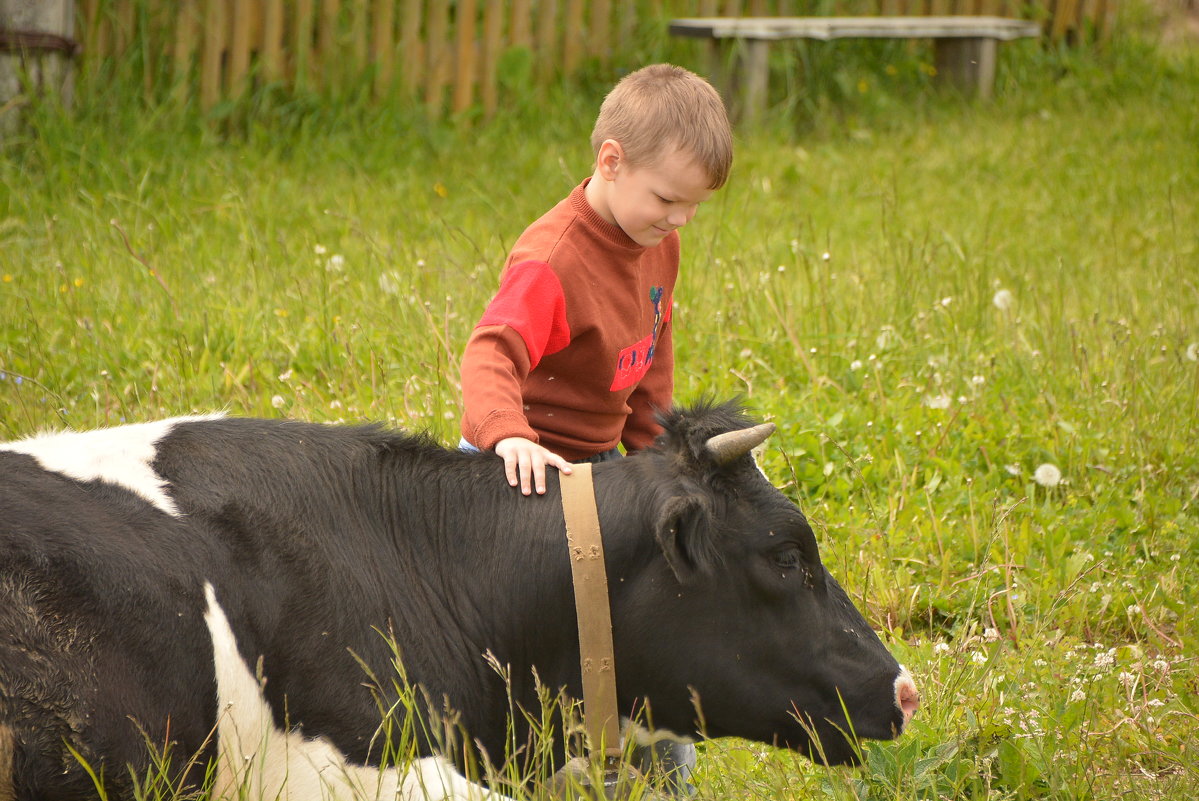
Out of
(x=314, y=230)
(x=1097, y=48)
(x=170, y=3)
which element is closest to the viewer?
(x=314, y=230)

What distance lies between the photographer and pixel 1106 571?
12.8 ft

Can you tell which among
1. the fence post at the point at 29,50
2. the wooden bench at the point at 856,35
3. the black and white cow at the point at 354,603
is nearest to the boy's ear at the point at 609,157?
the black and white cow at the point at 354,603

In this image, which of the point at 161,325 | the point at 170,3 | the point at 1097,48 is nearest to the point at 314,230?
the point at 161,325

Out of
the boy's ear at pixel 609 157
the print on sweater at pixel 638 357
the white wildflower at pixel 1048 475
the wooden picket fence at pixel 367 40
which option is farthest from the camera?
the wooden picket fence at pixel 367 40

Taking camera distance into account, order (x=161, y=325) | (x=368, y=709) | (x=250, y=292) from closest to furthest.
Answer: (x=368, y=709) < (x=161, y=325) < (x=250, y=292)

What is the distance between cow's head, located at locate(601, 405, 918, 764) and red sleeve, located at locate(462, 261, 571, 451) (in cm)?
28

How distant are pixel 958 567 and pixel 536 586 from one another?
70.3 inches

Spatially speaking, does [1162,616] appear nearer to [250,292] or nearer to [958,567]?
[958,567]

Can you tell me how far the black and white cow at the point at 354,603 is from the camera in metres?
2.24

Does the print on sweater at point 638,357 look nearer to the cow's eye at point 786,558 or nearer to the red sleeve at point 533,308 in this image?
the red sleeve at point 533,308

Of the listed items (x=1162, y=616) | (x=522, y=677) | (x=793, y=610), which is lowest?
(x=1162, y=616)

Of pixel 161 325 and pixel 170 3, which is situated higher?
pixel 170 3

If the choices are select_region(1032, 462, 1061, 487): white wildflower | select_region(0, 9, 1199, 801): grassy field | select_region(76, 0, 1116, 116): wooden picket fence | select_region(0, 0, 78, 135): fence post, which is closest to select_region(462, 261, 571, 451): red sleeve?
select_region(0, 9, 1199, 801): grassy field

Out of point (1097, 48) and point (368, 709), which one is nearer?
point (368, 709)
